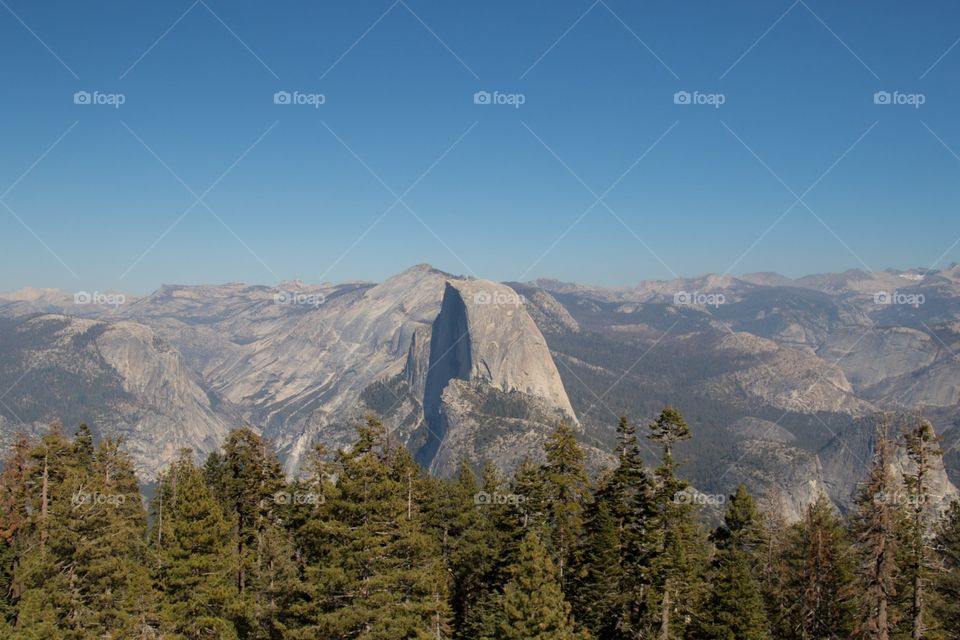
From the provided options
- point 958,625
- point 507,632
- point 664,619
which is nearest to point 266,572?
point 507,632

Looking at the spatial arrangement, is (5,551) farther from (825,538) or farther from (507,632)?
(825,538)

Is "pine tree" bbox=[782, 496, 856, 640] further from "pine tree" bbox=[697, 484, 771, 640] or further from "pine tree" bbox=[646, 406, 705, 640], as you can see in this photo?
"pine tree" bbox=[646, 406, 705, 640]

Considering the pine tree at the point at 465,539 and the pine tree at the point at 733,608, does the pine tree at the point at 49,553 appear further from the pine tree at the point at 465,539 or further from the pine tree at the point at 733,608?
the pine tree at the point at 733,608

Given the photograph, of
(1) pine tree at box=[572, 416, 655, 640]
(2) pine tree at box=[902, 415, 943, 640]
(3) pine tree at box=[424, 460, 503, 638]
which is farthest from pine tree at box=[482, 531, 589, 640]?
(2) pine tree at box=[902, 415, 943, 640]

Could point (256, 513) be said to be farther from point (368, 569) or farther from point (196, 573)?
point (368, 569)

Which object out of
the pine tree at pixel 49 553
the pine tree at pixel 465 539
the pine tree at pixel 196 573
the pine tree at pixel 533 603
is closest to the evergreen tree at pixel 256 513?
the pine tree at pixel 196 573

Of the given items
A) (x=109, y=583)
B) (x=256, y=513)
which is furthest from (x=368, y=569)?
(x=256, y=513)

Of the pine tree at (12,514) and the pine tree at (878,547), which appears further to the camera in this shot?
the pine tree at (12,514)
